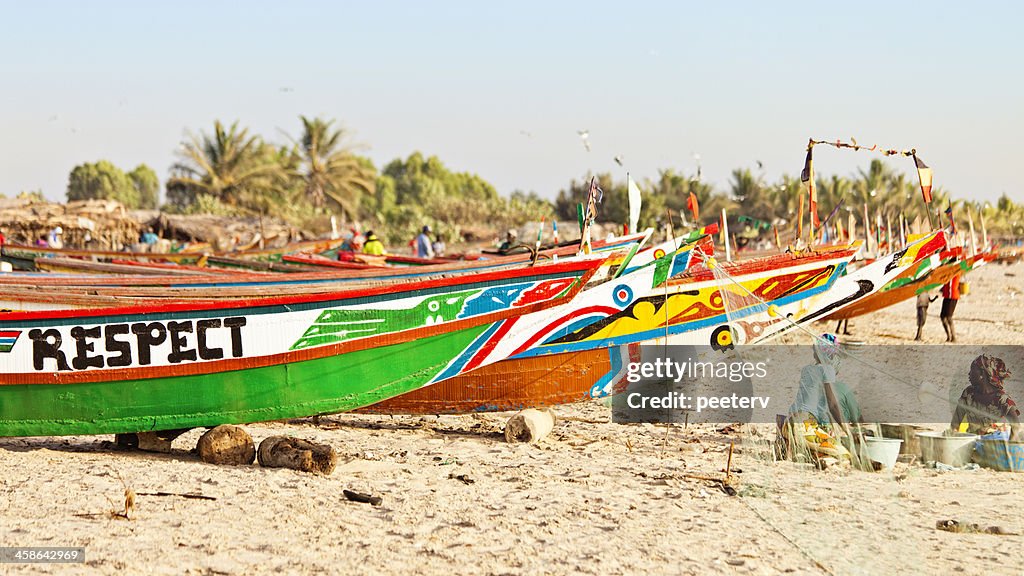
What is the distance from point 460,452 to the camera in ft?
22.6

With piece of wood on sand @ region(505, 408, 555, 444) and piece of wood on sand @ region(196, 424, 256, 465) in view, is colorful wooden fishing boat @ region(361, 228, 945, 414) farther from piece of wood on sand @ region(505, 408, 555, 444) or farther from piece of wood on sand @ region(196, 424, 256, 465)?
piece of wood on sand @ region(196, 424, 256, 465)

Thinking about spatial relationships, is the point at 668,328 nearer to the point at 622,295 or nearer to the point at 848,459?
the point at 622,295

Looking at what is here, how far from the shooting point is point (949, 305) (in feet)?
44.8

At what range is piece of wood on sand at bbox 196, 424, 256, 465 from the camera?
250 inches

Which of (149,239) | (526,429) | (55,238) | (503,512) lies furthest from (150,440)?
(149,239)

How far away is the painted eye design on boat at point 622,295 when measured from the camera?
8.03m

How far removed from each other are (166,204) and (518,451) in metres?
33.1

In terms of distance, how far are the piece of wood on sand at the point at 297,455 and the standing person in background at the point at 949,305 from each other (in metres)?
10.6

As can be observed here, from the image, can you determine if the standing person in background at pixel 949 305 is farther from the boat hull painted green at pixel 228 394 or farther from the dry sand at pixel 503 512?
the boat hull painted green at pixel 228 394

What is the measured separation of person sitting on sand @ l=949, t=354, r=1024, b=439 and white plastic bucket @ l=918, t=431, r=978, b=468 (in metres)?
0.14

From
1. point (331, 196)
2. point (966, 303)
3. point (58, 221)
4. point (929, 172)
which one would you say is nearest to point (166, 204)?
point (331, 196)

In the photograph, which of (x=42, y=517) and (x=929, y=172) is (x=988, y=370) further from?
(x=42, y=517)

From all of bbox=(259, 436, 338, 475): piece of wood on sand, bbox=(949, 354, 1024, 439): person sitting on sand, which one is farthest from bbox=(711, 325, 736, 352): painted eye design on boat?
bbox=(259, 436, 338, 475): piece of wood on sand

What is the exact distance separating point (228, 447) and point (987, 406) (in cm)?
528
